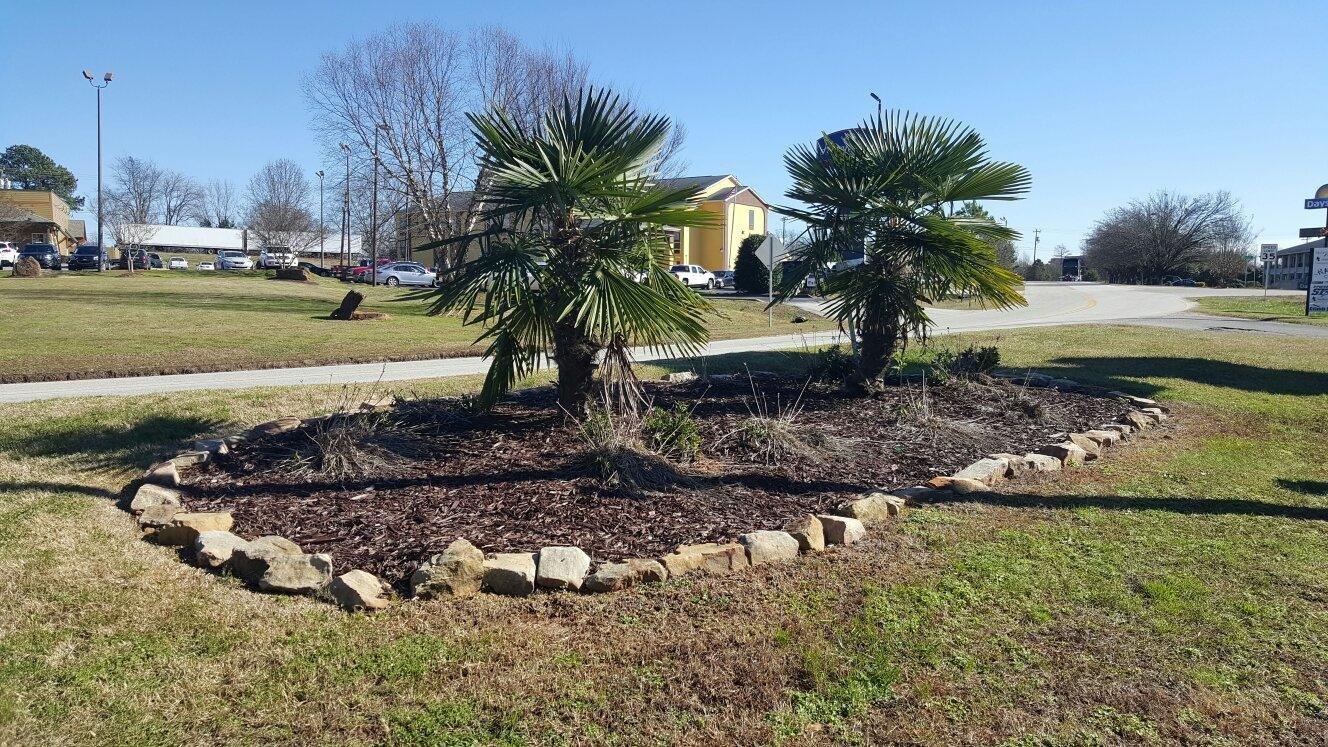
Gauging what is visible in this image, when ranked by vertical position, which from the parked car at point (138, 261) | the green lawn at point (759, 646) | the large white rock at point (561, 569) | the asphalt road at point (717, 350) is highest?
the parked car at point (138, 261)

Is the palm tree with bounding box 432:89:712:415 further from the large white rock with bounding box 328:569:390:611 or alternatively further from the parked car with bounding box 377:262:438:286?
the parked car with bounding box 377:262:438:286

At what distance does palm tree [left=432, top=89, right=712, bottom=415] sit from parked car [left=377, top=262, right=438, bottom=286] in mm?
38924

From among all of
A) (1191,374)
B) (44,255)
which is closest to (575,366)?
(1191,374)

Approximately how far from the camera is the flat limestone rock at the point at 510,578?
4.08m

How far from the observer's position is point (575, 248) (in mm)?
6281

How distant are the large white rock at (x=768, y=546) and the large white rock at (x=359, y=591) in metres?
1.74

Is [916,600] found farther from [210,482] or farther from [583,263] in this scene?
[210,482]

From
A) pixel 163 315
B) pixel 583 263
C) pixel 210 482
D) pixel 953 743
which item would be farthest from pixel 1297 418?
pixel 163 315

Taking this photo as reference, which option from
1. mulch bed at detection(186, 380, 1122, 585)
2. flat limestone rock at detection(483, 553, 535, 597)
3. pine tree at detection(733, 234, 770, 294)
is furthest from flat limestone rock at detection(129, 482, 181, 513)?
pine tree at detection(733, 234, 770, 294)

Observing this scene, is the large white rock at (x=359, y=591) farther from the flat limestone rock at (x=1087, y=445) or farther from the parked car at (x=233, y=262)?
the parked car at (x=233, y=262)

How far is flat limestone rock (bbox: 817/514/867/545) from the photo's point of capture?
4.73 m

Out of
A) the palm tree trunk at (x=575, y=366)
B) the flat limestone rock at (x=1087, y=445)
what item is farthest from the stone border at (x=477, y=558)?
the palm tree trunk at (x=575, y=366)

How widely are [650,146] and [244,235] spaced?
83.5 m

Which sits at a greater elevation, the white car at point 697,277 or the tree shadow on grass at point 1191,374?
the white car at point 697,277
